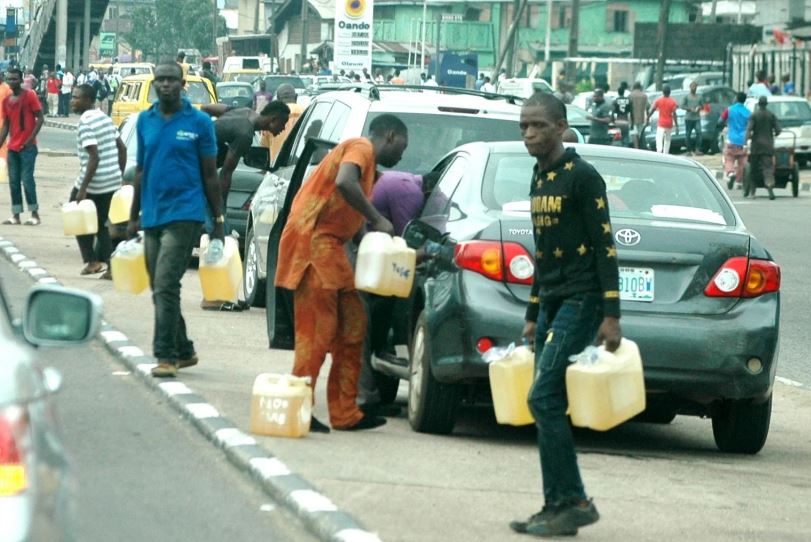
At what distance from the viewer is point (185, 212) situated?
10.8 metres

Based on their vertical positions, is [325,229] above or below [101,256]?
above

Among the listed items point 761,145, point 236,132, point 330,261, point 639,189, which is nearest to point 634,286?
point 639,189

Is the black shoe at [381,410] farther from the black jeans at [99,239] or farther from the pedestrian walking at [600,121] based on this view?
the pedestrian walking at [600,121]

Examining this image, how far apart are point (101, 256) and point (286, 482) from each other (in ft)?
33.0

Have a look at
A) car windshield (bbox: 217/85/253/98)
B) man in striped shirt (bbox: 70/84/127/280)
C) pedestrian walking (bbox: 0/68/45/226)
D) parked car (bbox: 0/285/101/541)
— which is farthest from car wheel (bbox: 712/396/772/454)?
car windshield (bbox: 217/85/253/98)

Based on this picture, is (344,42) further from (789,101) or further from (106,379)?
(106,379)

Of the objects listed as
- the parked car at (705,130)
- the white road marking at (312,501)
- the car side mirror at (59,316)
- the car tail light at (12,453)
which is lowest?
the parked car at (705,130)

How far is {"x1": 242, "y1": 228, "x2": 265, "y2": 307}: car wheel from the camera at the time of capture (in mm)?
15203

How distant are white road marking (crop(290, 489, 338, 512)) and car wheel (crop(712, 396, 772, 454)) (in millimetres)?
2639

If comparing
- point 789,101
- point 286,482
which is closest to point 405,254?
point 286,482

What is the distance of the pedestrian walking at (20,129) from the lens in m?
21.6

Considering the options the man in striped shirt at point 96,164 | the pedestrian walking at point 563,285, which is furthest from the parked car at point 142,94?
the pedestrian walking at point 563,285

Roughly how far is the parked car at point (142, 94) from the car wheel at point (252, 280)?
73.3 feet

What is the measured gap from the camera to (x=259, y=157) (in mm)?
14242
